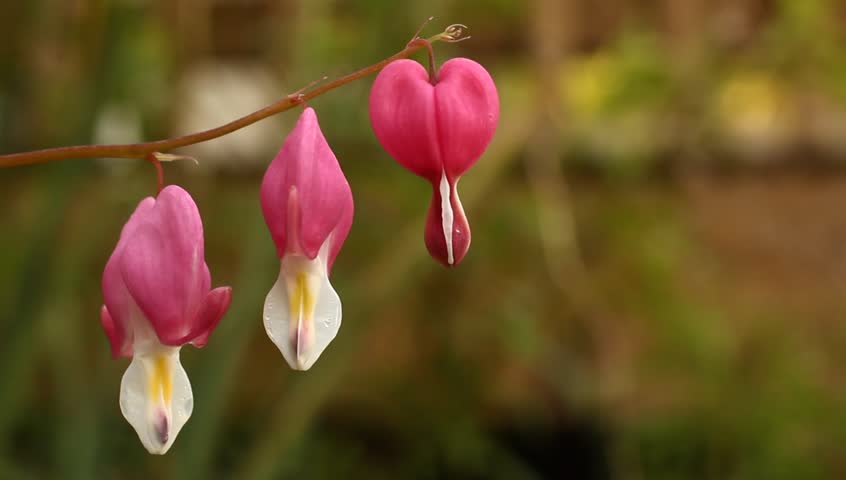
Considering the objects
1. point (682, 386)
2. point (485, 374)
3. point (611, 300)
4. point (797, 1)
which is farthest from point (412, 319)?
point (797, 1)

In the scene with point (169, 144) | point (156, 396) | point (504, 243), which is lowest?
point (504, 243)

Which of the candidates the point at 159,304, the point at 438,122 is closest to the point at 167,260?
the point at 159,304

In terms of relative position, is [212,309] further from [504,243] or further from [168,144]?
[504,243]

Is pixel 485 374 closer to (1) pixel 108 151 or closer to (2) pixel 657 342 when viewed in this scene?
(2) pixel 657 342

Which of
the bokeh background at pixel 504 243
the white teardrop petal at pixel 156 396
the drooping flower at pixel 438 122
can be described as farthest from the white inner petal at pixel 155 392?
the bokeh background at pixel 504 243

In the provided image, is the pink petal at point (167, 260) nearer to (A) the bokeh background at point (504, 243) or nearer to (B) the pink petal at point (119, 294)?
(B) the pink petal at point (119, 294)

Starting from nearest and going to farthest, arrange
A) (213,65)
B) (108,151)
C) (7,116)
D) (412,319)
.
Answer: (108,151) → (7,116) → (412,319) → (213,65)

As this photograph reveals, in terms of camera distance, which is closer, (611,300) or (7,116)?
(7,116)
